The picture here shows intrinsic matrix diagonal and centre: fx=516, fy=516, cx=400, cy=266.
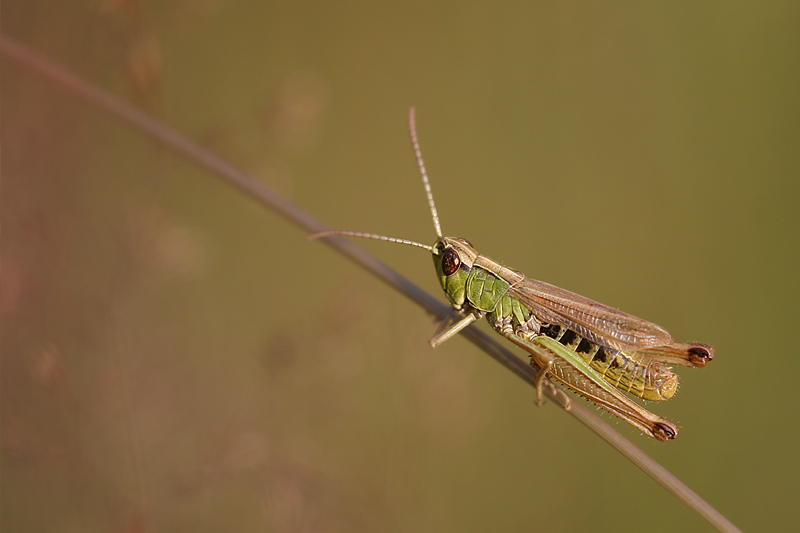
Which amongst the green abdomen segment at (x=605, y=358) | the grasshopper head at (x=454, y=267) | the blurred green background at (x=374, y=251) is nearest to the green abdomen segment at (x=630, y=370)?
the green abdomen segment at (x=605, y=358)

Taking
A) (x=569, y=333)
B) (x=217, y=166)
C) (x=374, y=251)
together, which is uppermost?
(x=569, y=333)

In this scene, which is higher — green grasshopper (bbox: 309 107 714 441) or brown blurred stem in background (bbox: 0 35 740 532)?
green grasshopper (bbox: 309 107 714 441)

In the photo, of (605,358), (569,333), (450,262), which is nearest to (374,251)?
(450,262)

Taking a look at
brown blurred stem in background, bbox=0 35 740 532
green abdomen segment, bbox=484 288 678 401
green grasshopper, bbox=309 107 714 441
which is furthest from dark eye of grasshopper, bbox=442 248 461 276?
brown blurred stem in background, bbox=0 35 740 532

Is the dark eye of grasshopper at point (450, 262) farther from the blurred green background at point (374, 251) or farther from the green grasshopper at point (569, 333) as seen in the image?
the blurred green background at point (374, 251)

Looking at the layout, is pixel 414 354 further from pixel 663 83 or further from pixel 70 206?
pixel 663 83

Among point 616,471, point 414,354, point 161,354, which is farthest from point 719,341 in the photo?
point 161,354

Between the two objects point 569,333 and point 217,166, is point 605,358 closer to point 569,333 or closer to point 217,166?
point 569,333

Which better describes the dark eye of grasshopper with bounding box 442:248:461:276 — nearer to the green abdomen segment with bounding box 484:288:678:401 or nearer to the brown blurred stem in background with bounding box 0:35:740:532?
the green abdomen segment with bounding box 484:288:678:401
